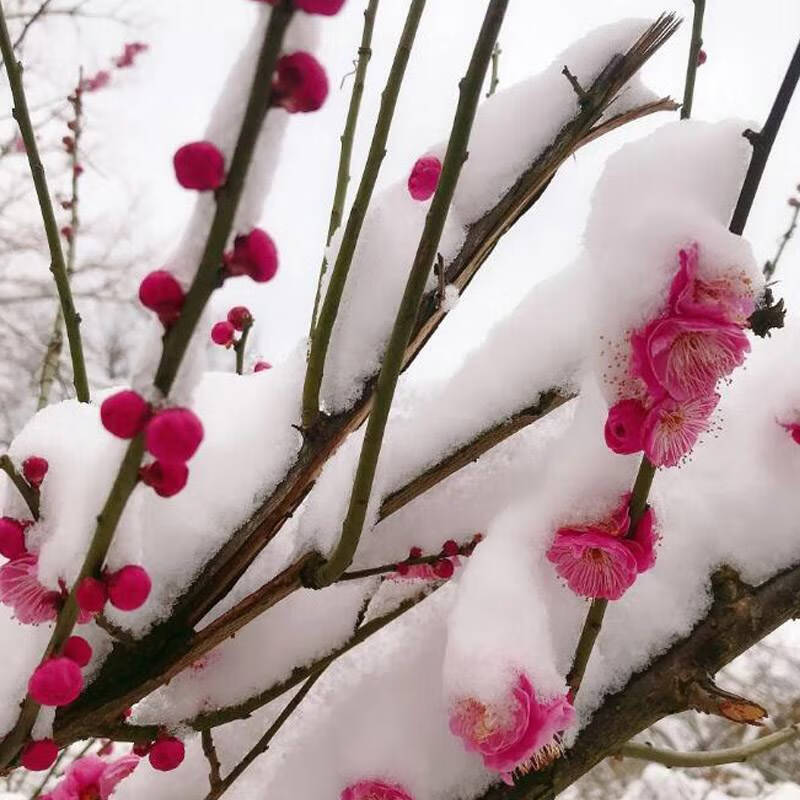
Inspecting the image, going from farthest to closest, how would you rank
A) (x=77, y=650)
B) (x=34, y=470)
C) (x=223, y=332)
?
(x=223, y=332)
(x=34, y=470)
(x=77, y=650)

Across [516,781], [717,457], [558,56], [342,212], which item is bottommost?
[516,781]

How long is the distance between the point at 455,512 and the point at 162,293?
1.60 feet

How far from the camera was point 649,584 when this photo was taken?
0.74 m

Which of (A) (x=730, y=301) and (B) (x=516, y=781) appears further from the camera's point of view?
(B) (x=516, y=781)

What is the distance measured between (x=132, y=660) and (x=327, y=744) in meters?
0.22

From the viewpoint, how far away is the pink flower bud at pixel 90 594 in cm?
46

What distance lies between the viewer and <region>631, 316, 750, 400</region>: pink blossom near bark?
21.5 inches

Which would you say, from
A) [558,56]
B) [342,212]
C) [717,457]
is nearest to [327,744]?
[717,457]

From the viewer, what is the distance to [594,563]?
2.05 ft

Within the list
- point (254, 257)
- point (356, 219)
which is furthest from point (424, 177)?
point (254, 257)

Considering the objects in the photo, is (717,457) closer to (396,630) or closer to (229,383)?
(396,630)

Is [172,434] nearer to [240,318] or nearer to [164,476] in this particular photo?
[164,476]

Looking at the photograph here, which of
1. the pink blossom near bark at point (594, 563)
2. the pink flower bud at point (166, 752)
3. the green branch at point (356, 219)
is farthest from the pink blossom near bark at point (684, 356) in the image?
the pink flower bud at point (166, 752)

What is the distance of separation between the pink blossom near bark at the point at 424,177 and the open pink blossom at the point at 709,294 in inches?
10.5
